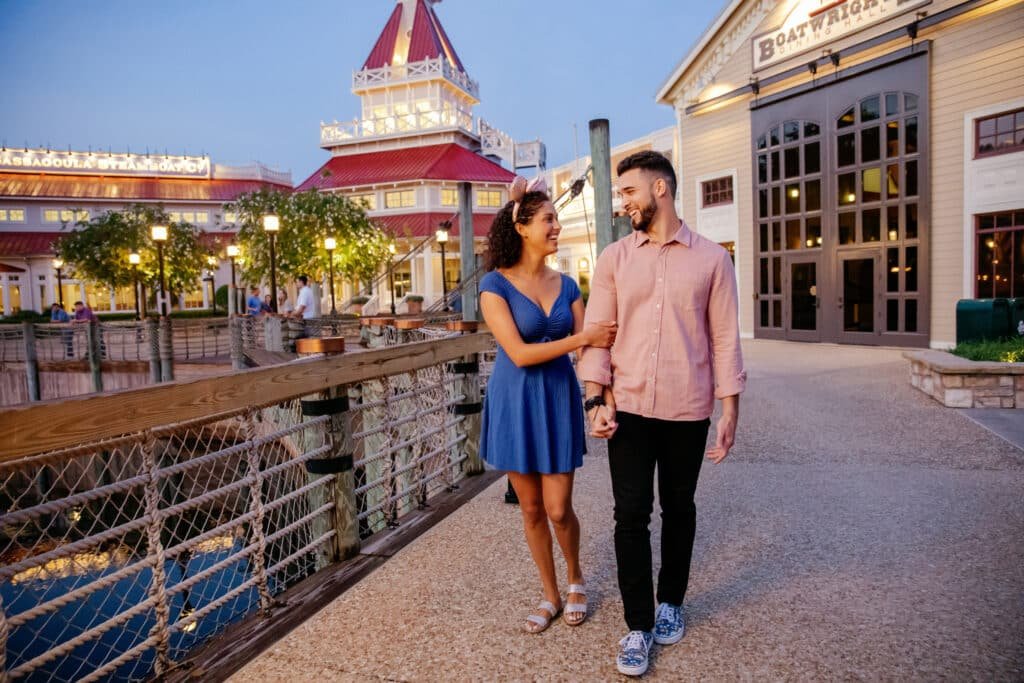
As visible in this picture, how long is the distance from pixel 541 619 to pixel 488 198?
114ft

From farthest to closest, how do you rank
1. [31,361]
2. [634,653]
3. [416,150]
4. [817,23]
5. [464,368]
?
1. [416,150]
2. [31,361]
3. [817,23]
4. [464,368]
5. [634,653]

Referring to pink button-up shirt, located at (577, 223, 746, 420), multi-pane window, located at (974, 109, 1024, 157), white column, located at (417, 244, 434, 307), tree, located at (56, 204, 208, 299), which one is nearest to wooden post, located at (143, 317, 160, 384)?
tree, located at (56, 204, 208, 299)

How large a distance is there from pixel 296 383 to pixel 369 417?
246 inches

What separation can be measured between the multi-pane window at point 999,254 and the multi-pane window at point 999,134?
48.2 inches

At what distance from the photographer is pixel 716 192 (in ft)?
65.5

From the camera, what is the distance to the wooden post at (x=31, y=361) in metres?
20.4

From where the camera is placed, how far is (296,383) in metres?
3.22

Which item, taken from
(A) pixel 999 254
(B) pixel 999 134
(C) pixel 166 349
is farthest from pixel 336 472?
(C) pixel 166 349

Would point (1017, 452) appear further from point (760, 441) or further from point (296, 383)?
point (296, 383)

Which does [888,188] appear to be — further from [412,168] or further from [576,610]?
[412,168]

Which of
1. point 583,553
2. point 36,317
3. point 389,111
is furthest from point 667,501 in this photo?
point 389,111

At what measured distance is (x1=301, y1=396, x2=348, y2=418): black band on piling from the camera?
139 inches

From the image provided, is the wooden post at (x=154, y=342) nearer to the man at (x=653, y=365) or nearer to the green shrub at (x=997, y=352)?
the green shrub at (x=997, y=352)

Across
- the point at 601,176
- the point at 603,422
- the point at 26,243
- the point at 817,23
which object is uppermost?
the point at 817,23
